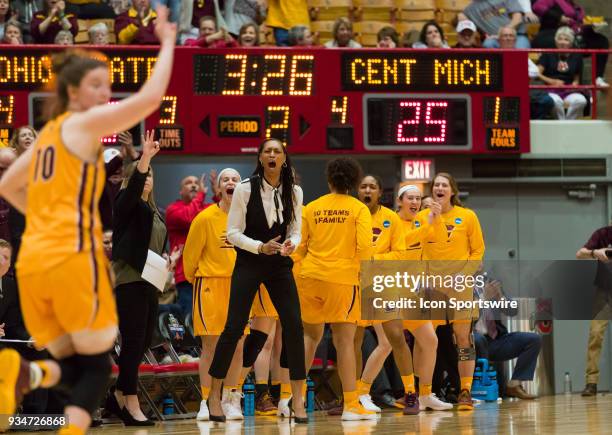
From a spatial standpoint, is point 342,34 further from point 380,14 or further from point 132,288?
point 132,288

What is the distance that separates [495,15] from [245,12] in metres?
3.36

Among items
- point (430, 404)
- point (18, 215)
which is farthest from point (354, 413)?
point (18, 215)

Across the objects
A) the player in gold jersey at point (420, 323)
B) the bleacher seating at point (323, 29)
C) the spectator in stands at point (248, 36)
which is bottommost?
the player in gold jersey at point (420, 323)

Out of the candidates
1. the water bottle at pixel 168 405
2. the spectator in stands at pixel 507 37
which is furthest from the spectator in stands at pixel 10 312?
the spectator in stands at pixel 507 37

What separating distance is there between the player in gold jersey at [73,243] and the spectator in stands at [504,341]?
800 cm

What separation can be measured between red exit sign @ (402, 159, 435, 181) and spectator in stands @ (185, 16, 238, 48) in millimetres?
2272

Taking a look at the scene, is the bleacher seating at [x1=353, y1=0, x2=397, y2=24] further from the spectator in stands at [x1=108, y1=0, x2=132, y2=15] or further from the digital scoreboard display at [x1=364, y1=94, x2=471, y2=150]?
the digital scoreboard display at [x1=364, y1=94, x2=471, y2=150]

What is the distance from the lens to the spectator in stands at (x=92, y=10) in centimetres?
1495

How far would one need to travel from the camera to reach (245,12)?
50.6 ft

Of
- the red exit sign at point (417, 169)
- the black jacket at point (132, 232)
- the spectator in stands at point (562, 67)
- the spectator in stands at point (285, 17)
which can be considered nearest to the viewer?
the black jacket at point (132, 232)

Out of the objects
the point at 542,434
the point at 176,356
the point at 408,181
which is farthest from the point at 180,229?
the point at 542,434

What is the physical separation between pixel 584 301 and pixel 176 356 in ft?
15.2

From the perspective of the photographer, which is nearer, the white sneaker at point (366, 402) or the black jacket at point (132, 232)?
the black jacket at point (132, 232)

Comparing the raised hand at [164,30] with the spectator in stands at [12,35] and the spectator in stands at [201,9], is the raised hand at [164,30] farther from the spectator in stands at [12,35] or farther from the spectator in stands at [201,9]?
the spectator in stands at [201,9]
